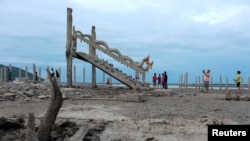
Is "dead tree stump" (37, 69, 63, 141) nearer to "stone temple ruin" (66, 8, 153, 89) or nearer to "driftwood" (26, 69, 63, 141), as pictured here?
"driftwood" (26, 69, 63, 141)

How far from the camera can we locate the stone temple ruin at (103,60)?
24.0 metres

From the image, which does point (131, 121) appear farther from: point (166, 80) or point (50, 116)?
point (166, 80)

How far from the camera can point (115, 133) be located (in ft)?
31.7

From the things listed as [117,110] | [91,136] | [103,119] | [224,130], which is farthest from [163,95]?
[224,130]

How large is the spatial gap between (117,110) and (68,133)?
3631mm

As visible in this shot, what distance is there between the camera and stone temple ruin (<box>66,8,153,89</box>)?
24.0m

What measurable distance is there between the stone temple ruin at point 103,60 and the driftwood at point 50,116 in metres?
15.4

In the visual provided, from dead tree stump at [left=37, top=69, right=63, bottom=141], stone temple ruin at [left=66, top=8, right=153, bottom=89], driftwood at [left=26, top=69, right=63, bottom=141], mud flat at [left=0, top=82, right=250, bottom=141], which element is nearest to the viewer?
driftwood at [left=26, top=69, right=63, bottom=141]

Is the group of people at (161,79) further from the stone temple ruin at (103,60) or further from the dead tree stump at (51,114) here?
the dead tree stump at (51,114)

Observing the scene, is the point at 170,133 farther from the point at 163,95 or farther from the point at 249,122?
the point at 163,95

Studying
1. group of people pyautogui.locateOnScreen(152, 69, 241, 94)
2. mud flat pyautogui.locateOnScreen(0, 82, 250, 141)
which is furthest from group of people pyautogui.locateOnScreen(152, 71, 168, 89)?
mud flat pyautogui.locateOnScreen(0, 82, 250, 141)

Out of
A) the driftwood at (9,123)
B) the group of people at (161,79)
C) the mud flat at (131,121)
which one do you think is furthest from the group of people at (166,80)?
the driftwood at (9,123)

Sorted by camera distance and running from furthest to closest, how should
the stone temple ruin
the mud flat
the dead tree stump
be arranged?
the stone temple ruin < the mud flat < the dead tree stump

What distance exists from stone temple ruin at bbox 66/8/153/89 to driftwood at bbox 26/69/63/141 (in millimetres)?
15373
